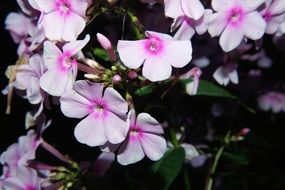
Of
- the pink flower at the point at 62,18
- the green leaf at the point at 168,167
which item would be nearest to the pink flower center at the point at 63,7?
the pink flower at the point at 62,18

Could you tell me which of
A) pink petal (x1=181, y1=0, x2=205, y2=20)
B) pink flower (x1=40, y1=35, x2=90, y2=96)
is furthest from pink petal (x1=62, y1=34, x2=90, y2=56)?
pink petal (x1=181, y1=0, x2=205, y2=20)

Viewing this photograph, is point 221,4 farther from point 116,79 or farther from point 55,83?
point 55,83

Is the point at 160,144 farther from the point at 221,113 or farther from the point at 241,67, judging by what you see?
the point at 241,67

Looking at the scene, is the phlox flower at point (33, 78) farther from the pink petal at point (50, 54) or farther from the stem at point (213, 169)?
the stem at point (213, 169)

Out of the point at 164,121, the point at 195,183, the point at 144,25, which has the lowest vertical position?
the point at 195,183

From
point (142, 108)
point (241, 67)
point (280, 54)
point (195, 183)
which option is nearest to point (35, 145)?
point (142, 108)

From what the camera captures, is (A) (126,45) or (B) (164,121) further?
(B) (164,121)

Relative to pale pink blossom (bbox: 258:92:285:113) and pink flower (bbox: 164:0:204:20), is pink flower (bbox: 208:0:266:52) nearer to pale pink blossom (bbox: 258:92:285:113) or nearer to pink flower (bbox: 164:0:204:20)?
pink flower (bbox: 164:0:204:20)
